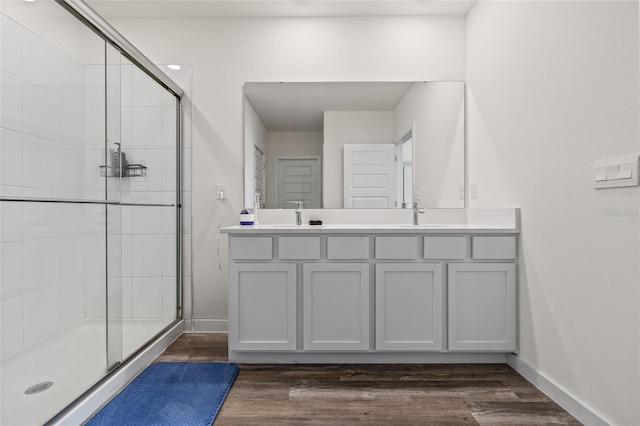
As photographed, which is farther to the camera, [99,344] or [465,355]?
[465,355]

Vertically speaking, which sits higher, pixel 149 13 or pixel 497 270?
pixel 149 13

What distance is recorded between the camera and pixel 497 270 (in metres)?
2.23

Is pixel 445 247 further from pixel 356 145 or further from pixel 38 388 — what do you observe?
pixel 38 388

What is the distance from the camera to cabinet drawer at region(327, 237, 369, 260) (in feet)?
7.38

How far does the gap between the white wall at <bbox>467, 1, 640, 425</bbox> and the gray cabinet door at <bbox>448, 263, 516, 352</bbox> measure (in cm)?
8

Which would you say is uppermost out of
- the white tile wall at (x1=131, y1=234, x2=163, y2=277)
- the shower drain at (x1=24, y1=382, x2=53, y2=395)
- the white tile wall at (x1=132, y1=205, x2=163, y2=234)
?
the white tile wall at (x1=132, y1=205, x2=163, y2=234)

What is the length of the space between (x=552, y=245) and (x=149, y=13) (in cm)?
309

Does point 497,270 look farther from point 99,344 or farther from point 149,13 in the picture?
point 149,13

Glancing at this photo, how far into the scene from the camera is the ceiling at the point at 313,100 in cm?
286

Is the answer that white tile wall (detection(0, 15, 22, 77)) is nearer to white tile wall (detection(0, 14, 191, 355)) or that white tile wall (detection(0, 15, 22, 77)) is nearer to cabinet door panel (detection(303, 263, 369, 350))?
white tile wall (detection(0, 14, 191, 355))

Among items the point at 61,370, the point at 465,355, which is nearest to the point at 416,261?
the point at 465,355

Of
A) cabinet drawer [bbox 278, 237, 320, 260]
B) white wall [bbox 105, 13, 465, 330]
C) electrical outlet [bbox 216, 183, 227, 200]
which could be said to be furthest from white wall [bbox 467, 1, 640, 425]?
electrical outlet [bbox 216, 183, 227, 200]

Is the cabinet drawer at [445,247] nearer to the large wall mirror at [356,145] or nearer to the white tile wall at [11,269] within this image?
the large wall mirror at [356,145]

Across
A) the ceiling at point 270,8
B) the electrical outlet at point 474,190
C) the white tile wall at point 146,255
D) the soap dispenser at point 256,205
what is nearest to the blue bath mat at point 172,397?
the white tile wall at point 146,255
